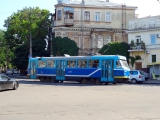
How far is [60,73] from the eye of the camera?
34500 mm

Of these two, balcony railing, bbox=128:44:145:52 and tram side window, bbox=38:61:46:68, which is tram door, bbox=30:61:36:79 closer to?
tram side window, bbox=38:61:46:68

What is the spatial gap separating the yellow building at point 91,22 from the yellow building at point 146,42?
711cm

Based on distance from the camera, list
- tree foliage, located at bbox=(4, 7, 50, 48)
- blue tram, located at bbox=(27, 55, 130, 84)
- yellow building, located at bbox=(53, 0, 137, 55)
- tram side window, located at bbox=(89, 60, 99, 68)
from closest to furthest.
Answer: blue tram, located at bbox=(27, 55, 130, 84) → tram side window, located at bbox=(89, 60, 99, 68) → yellow building, located at bbox=(53, 0, 137, 55) → tree foliage, located at bbox=(4, 7, 50, 48)

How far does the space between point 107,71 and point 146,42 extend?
16.7 metres

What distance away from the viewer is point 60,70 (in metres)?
34.6

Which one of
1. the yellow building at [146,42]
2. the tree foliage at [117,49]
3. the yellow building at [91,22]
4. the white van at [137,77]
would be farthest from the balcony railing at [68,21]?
the white van at [137,77]

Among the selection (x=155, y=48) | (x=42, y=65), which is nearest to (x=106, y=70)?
(x=42, y=65)

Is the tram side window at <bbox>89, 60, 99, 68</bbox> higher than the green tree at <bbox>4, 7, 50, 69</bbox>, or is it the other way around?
the green tree at <bbox>4, 7, 50, 69</bbox>

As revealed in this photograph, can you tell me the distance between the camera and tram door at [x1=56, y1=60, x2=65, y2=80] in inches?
1350

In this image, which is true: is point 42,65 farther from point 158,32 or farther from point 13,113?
point 13,113

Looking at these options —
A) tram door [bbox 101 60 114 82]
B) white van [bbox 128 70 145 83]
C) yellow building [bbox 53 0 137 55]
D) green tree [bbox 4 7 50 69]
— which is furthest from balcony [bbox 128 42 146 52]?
green tree [bbox 4 7 50 69]

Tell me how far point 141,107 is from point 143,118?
9.06 feet

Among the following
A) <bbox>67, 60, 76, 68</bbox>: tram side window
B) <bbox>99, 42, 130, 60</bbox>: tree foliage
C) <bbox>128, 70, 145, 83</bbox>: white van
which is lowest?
<bbox>128, 70, 145, 83</bbox>: white van

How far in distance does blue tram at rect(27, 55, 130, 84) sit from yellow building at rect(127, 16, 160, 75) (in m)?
14.0
